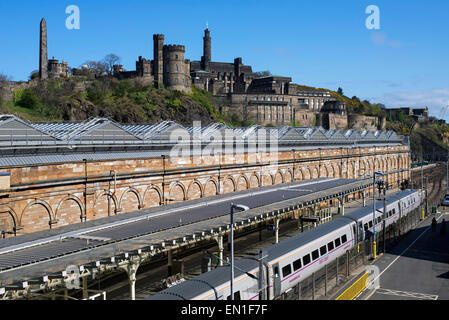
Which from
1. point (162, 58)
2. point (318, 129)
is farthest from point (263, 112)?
point (318, 129)

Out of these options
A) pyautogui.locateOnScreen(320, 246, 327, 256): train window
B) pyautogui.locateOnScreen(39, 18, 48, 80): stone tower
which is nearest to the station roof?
pyautogui.locateOnScreen(320, 246, 327, 256): train window

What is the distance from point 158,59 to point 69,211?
8387cm

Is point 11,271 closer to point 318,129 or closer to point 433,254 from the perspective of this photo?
point 433,254

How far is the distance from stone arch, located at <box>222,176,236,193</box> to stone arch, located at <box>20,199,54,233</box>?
18.4 metres

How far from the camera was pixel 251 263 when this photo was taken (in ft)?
58.9

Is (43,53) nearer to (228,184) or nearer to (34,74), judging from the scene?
(34,74)

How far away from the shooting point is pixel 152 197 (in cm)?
3262

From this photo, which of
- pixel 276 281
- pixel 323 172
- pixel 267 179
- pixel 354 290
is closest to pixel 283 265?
pixel 276 281

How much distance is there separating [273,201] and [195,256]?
21.9 ft

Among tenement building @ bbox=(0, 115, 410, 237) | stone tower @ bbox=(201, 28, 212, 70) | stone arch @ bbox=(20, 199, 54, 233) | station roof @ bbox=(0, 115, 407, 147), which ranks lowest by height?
stone arch @ bbox=(20, 199, 54, 233)

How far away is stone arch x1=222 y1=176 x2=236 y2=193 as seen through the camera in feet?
134

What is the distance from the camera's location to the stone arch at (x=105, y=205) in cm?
2820

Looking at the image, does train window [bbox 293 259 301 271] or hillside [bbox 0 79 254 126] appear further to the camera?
hillside [bbox 0 79 254 126]

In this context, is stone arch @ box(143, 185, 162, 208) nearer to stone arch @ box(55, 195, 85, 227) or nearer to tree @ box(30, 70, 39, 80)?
stone arch @ box(55, 195, 85, 227)
